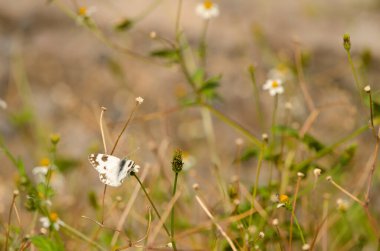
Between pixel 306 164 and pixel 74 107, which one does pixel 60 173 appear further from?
pixel 306 164

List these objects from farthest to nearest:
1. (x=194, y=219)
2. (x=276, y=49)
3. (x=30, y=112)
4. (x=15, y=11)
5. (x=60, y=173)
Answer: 1. (x=15, y=11)
2. (x=276, y=49)
3. (x=30, y=112)
4. (x=60, y=173)
5. (x=194, y=219)

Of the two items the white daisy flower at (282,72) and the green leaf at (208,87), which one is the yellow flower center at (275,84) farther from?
the white daisy flower at (282,72)

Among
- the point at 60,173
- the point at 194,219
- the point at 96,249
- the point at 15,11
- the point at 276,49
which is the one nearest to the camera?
the point at 96,249

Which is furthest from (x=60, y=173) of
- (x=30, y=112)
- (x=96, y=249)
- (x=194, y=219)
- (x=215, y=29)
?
(x=215, y=29)

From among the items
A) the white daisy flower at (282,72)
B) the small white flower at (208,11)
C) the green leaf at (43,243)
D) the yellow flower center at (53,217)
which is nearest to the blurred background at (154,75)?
the white daisy flower at (282,72)

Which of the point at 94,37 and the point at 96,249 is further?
the point at 94,37

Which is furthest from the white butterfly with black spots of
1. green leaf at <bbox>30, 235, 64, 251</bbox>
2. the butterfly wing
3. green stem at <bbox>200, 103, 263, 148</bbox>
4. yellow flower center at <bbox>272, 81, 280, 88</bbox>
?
yellow flower center at <bbox>272, 81, 280, 88</bbox>

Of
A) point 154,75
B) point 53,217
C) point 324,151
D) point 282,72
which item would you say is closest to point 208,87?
point 324,151

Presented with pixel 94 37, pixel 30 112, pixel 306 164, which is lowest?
pixel 306 164
